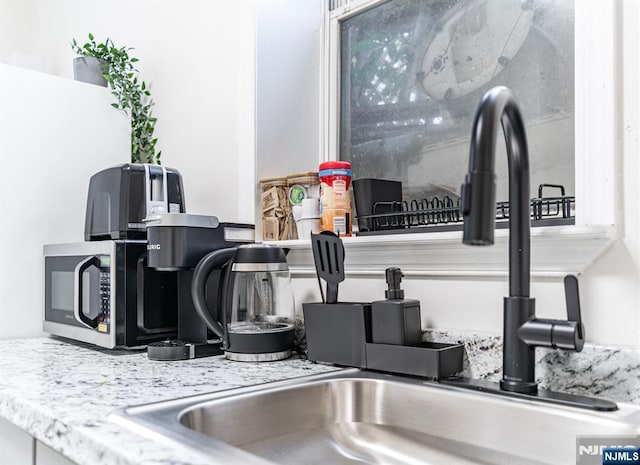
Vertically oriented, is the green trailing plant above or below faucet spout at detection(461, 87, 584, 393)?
above

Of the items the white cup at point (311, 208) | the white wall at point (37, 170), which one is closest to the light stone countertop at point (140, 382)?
the white cup at point (311, 208)

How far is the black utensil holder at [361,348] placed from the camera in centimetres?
104

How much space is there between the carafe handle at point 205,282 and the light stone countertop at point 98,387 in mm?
79

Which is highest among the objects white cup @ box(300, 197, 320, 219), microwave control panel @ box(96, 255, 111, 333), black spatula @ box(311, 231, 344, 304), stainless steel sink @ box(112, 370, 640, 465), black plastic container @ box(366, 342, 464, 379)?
white cup @ box(300, 197, 320, 219)

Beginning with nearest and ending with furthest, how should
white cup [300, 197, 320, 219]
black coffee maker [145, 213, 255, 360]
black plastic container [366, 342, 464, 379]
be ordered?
1. black plastic container [366, 342, 464, 379]
2. black coffee maker [145, 213, 255, 360]
3. white cup [300, 197, 320, 219]

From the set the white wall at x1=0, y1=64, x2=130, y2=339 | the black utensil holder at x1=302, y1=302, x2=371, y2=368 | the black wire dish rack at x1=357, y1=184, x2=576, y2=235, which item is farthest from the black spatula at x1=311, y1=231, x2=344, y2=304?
the white wall at x1=0, y1=64, x2=130, y2=339

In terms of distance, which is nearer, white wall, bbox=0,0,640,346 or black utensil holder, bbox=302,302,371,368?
white wall, bbox=0,0,640,346

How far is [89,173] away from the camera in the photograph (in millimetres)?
1879

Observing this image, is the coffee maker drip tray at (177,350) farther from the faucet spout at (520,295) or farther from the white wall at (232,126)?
the faucet spout at (520,295)

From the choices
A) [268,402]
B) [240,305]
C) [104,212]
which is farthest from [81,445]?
[104,212]

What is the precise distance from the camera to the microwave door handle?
1.47 metres

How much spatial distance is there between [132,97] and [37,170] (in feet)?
1.35

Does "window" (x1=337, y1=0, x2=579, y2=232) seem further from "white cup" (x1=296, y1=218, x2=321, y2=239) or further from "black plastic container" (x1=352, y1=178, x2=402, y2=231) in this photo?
"white cup" (x1=296, y1=218, x2=321, y2=239)

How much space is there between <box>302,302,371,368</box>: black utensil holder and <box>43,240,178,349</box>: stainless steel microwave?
1.36ft
